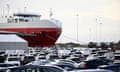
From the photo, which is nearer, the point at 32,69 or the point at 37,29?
the point at 32,69

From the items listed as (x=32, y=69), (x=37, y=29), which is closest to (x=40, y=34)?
(x=37, y=29)

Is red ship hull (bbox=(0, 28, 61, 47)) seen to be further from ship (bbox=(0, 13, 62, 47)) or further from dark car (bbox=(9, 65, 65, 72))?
dark car (bbox=(9, 65, 65, 72))

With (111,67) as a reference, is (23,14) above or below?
above

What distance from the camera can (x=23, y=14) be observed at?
2763 inches

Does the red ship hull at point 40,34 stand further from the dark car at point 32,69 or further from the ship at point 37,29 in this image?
the dark car at point 32,69

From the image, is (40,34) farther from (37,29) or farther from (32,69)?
(32,69)

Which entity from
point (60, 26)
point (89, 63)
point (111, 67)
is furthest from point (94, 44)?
point (111, 67)

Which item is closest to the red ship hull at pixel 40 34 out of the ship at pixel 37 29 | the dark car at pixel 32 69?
the ship at pixel 37 29

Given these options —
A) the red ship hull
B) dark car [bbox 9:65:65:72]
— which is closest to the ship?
the red ship hull

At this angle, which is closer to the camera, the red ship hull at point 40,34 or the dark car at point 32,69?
the dark car at point 32,69

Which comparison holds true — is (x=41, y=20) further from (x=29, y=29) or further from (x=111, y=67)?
(x=111, y=67)

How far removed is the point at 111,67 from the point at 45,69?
2.93 m

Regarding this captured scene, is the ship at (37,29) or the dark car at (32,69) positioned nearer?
the dark car at (32,69)

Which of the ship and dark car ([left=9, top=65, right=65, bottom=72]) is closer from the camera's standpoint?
dark car ([left=9, top=65, right=65, bottom=72])
